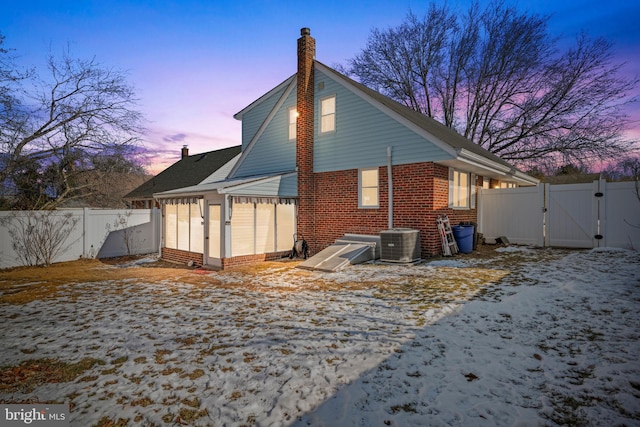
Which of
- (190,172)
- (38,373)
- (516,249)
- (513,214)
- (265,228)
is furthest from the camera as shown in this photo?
(190,172)

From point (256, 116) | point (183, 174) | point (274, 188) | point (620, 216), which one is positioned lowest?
point (620, 216)

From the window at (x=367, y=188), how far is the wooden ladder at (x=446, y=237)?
8.06 ft

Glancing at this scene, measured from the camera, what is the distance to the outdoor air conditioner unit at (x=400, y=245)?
33.0ft

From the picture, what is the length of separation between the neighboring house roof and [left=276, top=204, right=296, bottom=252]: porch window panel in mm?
7815

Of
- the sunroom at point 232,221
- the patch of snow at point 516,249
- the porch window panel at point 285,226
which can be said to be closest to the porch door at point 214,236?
the sunroom at point 232,221

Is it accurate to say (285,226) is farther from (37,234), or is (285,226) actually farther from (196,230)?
(37,234)

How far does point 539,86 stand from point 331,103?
17628mm

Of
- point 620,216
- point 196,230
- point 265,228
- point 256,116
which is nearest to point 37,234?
point 196,230

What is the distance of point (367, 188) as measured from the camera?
40.4 feet

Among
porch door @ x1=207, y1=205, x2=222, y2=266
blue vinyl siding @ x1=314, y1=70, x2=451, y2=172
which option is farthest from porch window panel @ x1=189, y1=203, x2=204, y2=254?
blue vinyl siding @ x1=314, y1=70, x2=451, y2=172

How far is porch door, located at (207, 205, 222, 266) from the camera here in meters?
11.2

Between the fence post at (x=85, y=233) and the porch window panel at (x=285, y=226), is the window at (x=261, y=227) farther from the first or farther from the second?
the fence post at (x=85, y=233)

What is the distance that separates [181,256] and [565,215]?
15.3m

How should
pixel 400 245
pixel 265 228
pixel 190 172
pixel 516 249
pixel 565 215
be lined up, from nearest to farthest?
1. pixel 400 245
2. pixel 265 228
3. pixel 516 249
4. pixel 565 215
5. pixel 190 172
